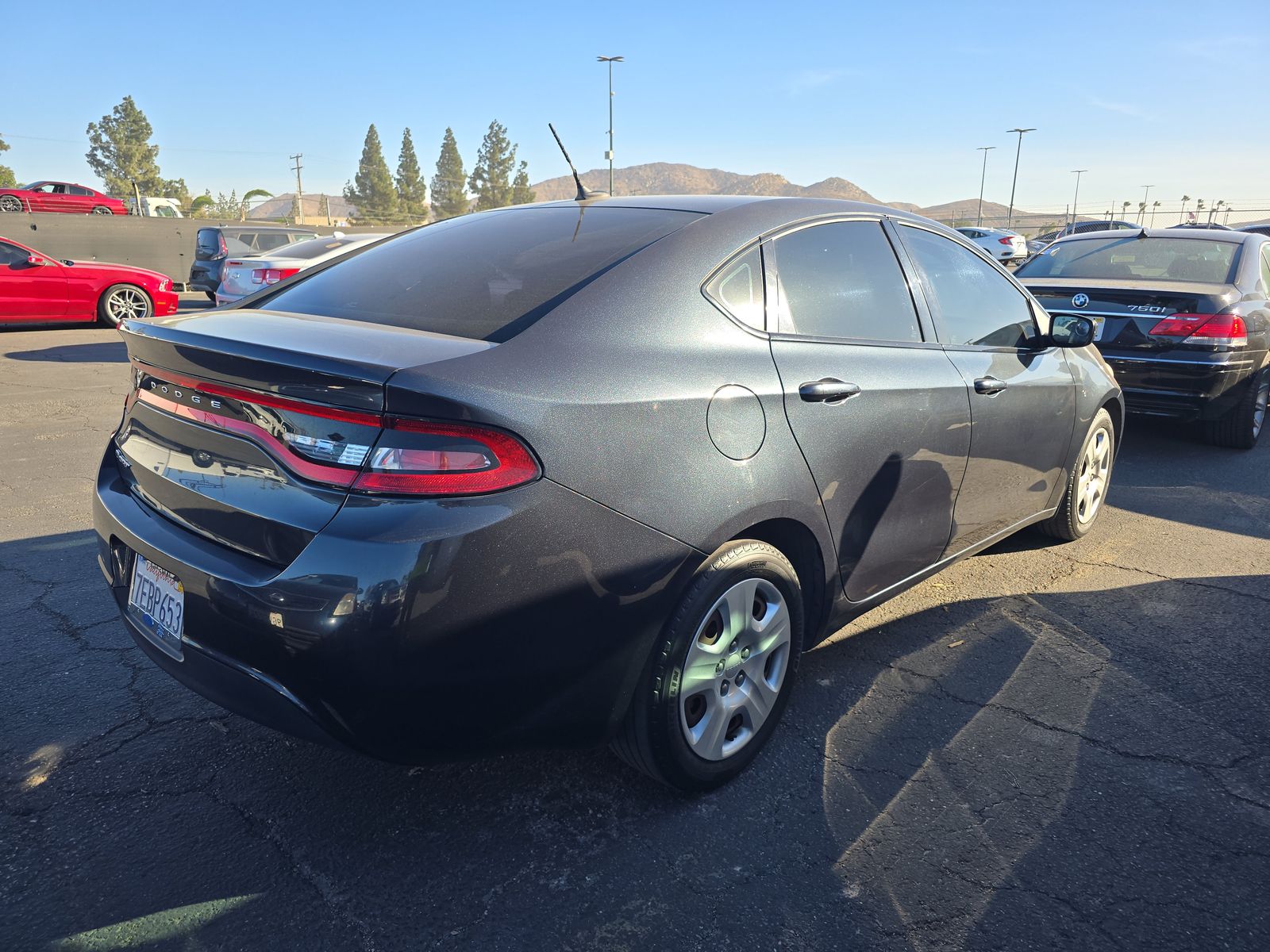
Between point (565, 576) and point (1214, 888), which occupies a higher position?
point (565, 576)

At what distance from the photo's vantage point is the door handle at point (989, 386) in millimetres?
3385

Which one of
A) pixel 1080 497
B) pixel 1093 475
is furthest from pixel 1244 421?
pixel 1080 497

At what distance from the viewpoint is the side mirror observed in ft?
12.9

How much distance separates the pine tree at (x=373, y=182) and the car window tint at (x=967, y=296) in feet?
354

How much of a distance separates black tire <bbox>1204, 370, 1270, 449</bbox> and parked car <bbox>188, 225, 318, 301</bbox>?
13.8m

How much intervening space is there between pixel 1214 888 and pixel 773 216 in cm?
214

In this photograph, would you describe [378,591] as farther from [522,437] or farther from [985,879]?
[985,879]

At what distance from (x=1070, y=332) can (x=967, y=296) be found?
0.65m

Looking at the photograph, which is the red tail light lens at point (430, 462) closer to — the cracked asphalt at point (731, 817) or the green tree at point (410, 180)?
the cracked asphalt at point (731, 817)

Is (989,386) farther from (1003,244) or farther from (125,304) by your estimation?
(1003,244)

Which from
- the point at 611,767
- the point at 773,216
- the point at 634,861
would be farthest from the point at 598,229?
the point at 634,861

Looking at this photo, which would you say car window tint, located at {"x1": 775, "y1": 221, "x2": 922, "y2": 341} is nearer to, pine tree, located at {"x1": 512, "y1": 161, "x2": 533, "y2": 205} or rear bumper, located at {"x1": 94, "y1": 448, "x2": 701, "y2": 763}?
rear bumper, located at {"x1": 94, "y1": 448, "x2": 701, "y2": 763}

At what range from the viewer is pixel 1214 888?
7.18 feet

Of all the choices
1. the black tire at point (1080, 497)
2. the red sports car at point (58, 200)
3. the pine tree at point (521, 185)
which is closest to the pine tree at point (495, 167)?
the pine tree at point (521, 185)
